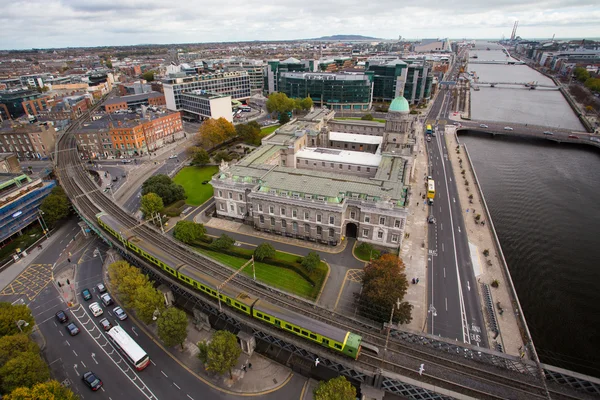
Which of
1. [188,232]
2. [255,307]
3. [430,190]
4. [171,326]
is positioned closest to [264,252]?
[188,232]

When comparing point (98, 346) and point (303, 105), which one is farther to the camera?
point (303, 105)

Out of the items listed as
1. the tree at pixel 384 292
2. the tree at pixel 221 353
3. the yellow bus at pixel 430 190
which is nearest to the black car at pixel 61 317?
the tree at pixel 221 353

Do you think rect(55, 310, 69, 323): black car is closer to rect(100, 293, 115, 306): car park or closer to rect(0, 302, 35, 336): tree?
rect(0, 302, 35, 336): tree

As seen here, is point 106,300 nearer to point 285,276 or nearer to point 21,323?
point 21,323

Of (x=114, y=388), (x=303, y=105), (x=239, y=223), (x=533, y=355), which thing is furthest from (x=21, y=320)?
(x=303, y=105)

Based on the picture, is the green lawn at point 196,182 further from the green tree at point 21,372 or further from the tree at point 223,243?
the green tree at point 21,372

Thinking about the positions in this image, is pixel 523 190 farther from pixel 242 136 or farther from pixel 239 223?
pixel 242 136
